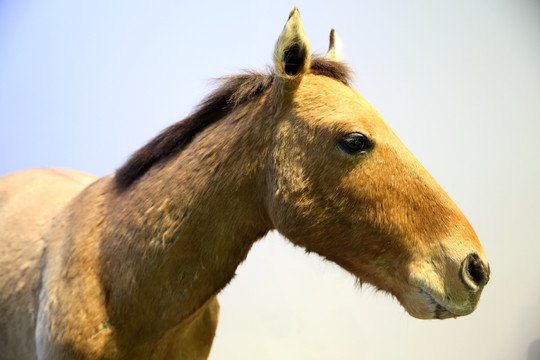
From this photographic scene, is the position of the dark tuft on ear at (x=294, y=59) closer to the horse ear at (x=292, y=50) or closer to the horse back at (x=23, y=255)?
the horse ear at (x=292, y=50)

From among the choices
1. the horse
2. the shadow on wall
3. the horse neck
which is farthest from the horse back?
the shadow on wall

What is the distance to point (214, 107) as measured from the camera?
894 mm

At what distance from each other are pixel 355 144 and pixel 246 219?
0.25 metres

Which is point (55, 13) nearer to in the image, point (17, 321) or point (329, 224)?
point (17, 321)

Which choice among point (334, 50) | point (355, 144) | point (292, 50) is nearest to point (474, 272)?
point (355, 144)

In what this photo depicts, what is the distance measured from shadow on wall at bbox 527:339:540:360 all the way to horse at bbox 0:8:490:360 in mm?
1671

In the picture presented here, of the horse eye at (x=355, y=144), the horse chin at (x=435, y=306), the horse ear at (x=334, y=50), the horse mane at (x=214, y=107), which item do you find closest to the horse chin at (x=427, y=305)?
the horse chin at (x=435, y=306)

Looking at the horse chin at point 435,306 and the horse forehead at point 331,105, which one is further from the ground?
the horse forehead at point 331,105

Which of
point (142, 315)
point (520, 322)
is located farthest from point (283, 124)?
point (520, 322)

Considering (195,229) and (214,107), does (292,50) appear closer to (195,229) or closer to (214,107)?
(214,107)

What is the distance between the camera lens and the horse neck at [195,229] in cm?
80

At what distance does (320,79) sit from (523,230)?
5.00 feet

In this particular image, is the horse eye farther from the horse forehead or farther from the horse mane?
the horse mane

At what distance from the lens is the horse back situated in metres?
0.94
